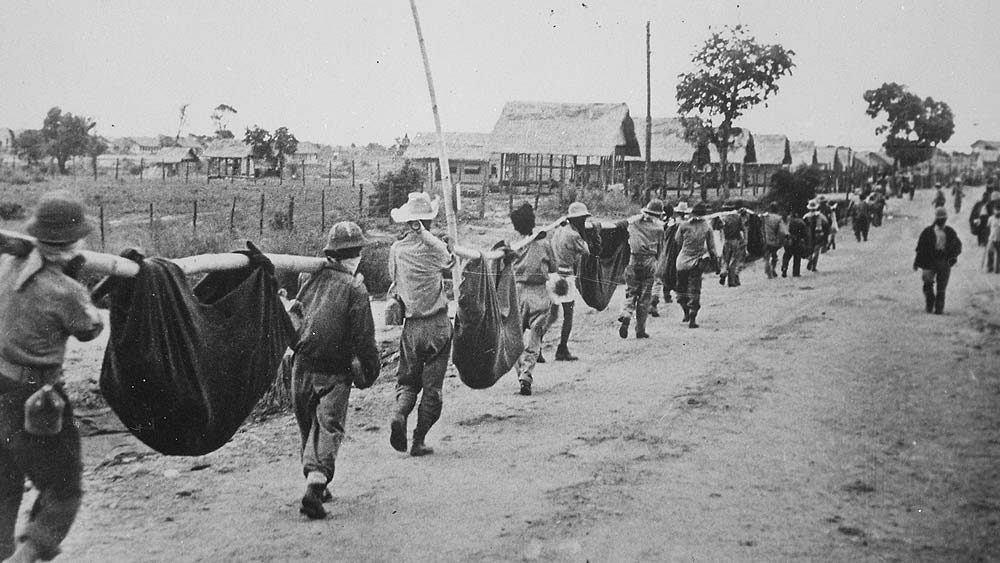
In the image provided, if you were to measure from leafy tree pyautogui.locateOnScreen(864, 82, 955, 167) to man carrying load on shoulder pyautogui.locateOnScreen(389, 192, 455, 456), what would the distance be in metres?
4.81

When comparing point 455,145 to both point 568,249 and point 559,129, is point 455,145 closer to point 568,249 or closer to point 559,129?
point 559,129

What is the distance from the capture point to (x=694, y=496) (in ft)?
19.3

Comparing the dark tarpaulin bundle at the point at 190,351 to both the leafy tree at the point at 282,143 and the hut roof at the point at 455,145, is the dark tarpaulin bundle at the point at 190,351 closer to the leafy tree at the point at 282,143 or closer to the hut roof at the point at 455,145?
the leafy tree at the point at 282,143

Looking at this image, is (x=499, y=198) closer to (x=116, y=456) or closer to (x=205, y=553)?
(x=116, y=456)

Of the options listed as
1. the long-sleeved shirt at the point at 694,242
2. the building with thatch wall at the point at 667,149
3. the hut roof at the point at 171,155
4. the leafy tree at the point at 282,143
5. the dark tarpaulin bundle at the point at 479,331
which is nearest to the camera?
the dark tarpaulin bundle at the point at 479,331

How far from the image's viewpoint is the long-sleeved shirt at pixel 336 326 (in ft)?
18.0

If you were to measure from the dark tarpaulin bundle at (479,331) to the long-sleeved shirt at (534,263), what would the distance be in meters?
1.46

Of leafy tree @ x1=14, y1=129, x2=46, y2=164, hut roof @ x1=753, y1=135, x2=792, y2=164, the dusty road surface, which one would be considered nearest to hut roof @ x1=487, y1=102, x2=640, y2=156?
the dusty road surface

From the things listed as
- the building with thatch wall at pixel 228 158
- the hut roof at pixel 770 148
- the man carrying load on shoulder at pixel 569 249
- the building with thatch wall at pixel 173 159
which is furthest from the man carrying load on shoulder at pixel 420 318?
the hut roof at pixel 770 148

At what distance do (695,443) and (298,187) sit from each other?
76.4ft

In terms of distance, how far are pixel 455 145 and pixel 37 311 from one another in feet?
122

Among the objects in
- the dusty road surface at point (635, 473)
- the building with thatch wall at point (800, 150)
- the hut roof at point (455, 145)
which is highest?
the building with thatch wall at point (800, 150)

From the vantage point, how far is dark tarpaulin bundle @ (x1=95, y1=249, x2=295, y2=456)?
4180mm

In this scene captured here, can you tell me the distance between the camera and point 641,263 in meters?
12.2
